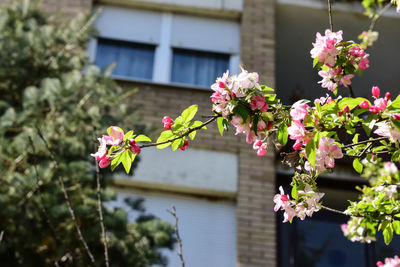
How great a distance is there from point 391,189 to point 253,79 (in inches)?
47.4

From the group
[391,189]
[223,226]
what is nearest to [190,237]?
[223,226]

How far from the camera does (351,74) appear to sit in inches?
111

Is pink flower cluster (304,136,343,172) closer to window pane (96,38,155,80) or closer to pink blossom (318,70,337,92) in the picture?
pink blossom (318,70,337,92)

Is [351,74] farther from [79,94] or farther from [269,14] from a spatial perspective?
[269,14]

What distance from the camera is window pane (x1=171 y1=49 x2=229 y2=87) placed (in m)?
9.48

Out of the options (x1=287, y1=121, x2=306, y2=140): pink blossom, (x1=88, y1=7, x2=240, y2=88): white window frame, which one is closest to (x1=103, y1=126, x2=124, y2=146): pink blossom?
(x1=287, y1=121, x2=306, y2=140): pink blossom

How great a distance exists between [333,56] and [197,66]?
22.8 ft

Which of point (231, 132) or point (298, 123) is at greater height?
point (231, 132)

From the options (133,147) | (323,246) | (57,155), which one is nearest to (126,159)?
(133,147)

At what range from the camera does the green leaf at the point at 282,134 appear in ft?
7.93

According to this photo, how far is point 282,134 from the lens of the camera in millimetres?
2436

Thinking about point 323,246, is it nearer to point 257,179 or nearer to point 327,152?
point 257,179

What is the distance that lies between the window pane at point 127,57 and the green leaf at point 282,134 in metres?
7.06

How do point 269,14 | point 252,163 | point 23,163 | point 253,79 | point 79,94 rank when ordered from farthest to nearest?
point 269,14
point 252,163
point 79,94
point 23,163
point 253,79
